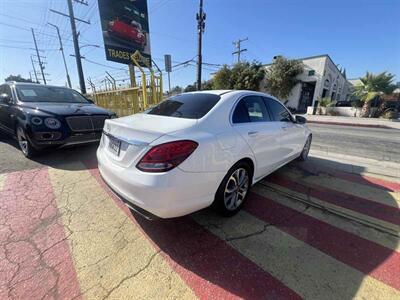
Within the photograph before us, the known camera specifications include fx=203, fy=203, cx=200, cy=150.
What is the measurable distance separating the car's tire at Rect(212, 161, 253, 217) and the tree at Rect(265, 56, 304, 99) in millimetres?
22166

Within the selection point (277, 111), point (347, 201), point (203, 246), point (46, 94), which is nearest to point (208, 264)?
point (203, 246)

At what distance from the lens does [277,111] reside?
359 centimetres

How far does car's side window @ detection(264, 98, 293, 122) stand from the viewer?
3.43 meters

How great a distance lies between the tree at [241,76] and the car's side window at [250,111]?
21829 millimetres

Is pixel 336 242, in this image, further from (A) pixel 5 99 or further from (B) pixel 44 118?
(A) pixel 5 99

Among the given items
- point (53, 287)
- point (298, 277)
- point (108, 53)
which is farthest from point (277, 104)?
point (108, 53)

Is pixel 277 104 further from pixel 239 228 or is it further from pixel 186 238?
pixel 186 238

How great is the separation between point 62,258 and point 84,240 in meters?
0.26

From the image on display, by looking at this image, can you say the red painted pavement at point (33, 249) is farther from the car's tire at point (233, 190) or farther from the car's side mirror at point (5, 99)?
the car's side mirror at point (5, 99)

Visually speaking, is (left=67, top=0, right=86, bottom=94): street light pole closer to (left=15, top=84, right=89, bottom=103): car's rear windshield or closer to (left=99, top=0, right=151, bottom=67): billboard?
(left=99, top=0, right=151, bottom=67): billboard

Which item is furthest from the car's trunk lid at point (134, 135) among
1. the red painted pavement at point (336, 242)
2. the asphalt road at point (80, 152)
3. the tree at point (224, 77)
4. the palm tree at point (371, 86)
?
the tree at point (224, 77)

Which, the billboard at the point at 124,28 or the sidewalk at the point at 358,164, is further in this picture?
the billboard at the point at 124,28

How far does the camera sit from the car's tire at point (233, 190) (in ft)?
7.79

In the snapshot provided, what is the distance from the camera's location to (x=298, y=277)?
1809 mm
